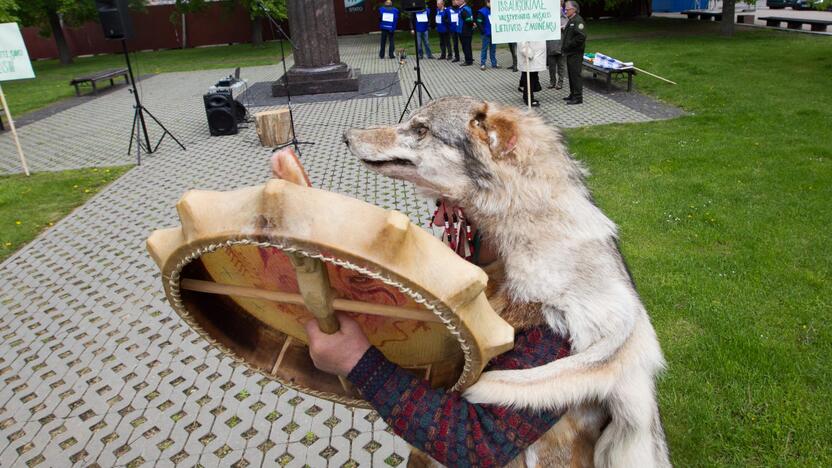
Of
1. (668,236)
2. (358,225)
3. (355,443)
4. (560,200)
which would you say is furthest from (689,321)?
(358,225)

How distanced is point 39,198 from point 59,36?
2570 centimetres

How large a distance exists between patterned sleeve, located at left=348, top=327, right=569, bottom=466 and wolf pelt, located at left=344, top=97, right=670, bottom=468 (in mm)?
42

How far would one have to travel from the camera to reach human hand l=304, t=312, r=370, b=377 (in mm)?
1324

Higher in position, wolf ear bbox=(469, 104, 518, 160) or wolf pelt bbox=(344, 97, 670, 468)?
wolf ear bbox=(469, 104, 518, 160)

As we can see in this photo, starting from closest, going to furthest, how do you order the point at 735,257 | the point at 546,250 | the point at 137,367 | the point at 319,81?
the point at 546,250
the point at 137,367
the point at 735,257
the point at 319,81

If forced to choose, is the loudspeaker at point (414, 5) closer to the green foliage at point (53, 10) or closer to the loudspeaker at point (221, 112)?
the loudspeaker at point (221, 112)

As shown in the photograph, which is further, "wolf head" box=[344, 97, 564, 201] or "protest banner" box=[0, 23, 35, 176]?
"protest banner" box=[0, 23, 35, 176]

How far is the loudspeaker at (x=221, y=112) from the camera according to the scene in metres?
12.5

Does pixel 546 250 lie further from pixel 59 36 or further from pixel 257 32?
pixel 59 36

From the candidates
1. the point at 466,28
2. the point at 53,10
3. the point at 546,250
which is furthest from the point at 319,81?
the point at 53,10

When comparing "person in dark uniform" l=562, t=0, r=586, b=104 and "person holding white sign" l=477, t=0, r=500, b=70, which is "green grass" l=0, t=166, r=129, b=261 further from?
"person holding white sign" l=477, t=0, r=500, b=70

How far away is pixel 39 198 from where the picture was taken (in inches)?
377

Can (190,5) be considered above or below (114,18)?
above

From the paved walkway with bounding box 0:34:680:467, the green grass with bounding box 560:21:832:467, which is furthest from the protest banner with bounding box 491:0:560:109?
the paved walkway with bounding box 0:34:680:467
